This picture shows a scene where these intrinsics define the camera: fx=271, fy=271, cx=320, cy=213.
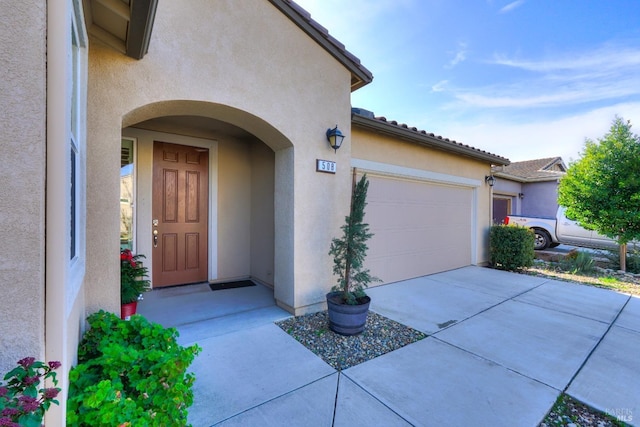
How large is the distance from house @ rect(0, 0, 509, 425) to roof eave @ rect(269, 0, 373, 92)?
25mm

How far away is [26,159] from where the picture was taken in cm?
115

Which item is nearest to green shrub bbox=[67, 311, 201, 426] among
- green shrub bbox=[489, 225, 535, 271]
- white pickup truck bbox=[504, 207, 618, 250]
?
green shrub bbox=[489, 225, 535, 271]

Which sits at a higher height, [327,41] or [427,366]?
[327,41]

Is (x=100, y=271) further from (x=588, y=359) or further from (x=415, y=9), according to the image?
(x=415, y=9)

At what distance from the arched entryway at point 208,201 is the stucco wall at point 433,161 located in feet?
5.94

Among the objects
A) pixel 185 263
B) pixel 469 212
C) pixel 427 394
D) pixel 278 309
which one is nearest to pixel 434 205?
pixel 469 212

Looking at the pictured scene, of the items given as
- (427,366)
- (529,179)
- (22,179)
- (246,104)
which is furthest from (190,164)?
(529,179)

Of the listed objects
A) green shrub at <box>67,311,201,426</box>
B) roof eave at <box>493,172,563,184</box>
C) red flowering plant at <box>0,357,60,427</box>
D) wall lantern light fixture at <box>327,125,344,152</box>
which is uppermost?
roof eave at <box>493,172,563,184</box>

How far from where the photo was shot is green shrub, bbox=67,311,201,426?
53.1 inches

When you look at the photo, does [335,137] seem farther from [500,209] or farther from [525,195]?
[525,195]

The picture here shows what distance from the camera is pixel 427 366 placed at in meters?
2.89

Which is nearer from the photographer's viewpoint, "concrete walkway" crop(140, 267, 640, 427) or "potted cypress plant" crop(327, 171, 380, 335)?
"concrete walkway" crop(140, 267, 640, 427)

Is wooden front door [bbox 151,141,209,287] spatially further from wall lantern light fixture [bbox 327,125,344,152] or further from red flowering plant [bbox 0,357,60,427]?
red flowering plant [bbox 0,357,60,427]

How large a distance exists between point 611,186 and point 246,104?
10050 mm
